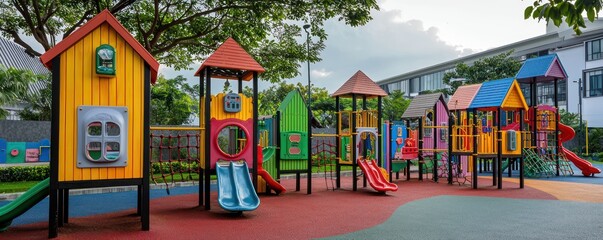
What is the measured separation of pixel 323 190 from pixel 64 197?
7731mm

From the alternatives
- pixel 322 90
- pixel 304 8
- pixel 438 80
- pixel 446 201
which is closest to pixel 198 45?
pixel 304 8

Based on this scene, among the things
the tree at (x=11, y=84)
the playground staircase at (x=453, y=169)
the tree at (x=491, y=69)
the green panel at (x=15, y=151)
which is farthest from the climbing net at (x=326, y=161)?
the tree at (x=491, y=69)

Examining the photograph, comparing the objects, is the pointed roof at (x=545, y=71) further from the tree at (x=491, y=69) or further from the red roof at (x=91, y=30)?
the tree at (x=491, y=69)

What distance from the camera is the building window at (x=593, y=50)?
42.2 m

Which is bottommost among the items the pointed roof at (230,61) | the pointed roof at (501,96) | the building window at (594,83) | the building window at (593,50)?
the pointed roof at (501,96)

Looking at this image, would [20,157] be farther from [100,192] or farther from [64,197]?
[64,197]

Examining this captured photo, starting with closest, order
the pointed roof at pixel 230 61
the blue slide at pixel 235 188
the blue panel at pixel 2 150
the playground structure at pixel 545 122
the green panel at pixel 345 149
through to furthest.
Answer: the blue slide at pixel 235 188 → the pointed roof at pixel 230 61 → the green panel at pixel 345 149 → the blue panel at pixel 2 150 → the playground structure at pixel 545 122

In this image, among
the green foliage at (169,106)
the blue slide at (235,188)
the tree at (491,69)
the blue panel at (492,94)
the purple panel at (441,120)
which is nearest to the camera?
the blue slide at (235,188)

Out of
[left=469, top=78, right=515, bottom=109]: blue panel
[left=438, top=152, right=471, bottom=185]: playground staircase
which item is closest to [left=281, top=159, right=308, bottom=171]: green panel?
[left=469, top=78, right=515, bottom=109]: blue panel

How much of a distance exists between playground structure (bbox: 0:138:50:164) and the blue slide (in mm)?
12967

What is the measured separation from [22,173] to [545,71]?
70.4 ft

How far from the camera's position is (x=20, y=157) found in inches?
733

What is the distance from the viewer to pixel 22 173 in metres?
15.1

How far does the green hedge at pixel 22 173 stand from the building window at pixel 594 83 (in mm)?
46808
